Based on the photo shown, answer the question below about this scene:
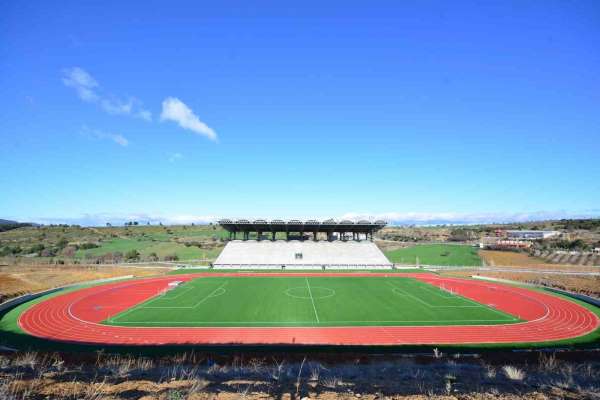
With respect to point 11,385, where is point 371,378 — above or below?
below

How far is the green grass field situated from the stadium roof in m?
10.7

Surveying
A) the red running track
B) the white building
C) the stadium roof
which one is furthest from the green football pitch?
the white building

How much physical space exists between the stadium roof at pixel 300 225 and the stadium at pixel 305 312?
11.9 metres

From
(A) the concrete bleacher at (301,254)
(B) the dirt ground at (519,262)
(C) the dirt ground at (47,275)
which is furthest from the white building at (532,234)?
(C) the dirt ground at (47,275)

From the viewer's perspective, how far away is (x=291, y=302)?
27844mm

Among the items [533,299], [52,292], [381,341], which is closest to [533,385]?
[381,341]

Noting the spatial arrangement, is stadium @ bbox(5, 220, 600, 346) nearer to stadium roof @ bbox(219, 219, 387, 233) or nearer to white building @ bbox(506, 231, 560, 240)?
stadium roof @ bbox(219, 219, 387, 233)

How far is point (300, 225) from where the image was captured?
181 feet

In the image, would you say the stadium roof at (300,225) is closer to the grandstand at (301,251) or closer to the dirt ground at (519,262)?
the grandstand at (301,251)

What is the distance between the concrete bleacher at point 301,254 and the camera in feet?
162

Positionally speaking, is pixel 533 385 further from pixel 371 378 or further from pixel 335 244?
pixel 335 244

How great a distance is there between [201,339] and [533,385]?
16891 mm

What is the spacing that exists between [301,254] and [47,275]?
3604 cm

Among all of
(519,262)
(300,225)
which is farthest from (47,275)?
(519,262)
